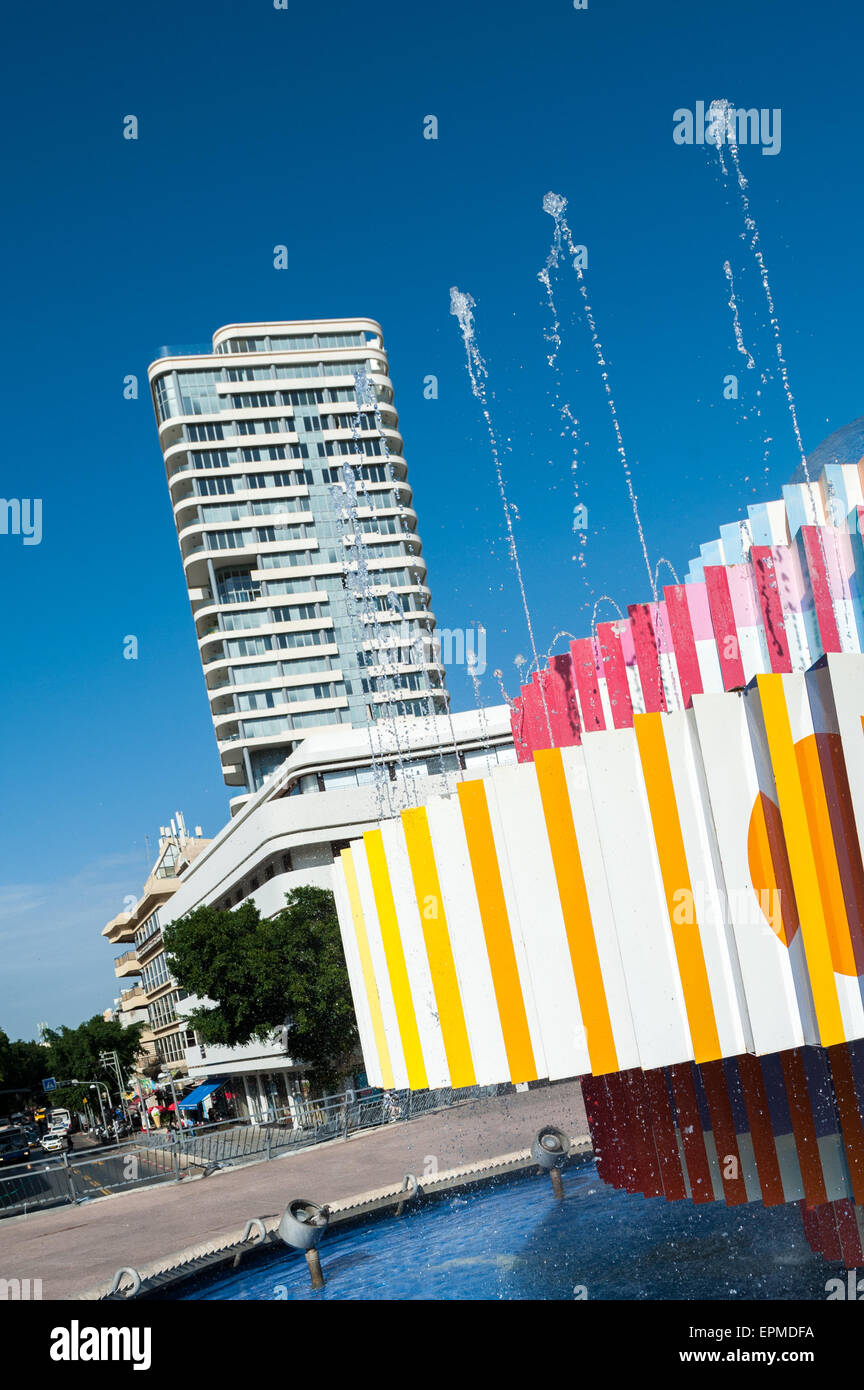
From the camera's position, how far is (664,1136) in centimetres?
1037

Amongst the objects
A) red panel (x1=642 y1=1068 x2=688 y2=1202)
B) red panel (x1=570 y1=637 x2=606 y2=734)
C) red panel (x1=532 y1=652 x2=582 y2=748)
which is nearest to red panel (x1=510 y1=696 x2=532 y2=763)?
red panel (x1=532 y1=652 x2=582 y2=748)

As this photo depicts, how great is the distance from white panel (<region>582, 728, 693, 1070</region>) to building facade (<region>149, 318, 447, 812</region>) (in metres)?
Result: 65.5

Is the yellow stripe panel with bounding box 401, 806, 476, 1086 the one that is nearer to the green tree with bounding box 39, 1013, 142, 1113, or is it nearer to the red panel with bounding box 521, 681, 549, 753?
the red panel with bounding box 521, 681, 549, 753

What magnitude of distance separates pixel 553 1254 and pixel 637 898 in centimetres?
653

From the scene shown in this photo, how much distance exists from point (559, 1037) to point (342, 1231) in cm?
967

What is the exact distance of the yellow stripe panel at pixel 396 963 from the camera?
1017 centimetres

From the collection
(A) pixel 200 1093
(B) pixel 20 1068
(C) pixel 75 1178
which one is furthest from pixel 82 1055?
(C) pixel 75 1178

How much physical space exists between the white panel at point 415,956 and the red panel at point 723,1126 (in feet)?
6.85

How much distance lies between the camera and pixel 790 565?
29.5ft

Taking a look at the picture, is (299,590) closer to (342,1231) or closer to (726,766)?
(342,1231)

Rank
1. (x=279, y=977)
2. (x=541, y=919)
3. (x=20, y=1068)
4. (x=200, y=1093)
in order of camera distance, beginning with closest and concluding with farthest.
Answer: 1. (x=541, y=919)
2. (x=279, y=977)
3. (x=200, y=1093)
4. (x=20, y=1068)

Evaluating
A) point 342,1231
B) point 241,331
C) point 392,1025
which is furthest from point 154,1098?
point 392,1025

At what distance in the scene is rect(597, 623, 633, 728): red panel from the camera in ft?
33.4

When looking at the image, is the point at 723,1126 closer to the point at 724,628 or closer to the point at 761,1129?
the point at 761,1129
